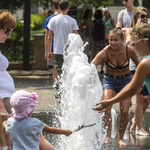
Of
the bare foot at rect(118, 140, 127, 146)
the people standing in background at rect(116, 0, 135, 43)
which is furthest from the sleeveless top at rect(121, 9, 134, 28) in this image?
the bare foot at rect(118, 140, 127, 146)

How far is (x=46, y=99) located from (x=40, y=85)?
1878 mm

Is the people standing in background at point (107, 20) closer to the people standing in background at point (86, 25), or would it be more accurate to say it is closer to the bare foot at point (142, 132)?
the people standing in background at point (86, 25)

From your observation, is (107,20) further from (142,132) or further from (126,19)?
(142,132)

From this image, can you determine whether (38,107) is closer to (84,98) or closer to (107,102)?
(84,98)

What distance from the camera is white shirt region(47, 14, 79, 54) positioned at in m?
7.28

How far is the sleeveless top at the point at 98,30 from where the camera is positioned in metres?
11.2

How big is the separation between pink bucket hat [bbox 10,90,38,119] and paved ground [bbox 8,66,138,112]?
12.7 ft

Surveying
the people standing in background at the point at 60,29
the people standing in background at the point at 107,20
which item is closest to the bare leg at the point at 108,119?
the people standing in background at the point at 60,29

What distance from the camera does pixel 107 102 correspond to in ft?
11.6

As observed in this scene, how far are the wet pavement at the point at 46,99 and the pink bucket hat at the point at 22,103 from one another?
6.25 feet

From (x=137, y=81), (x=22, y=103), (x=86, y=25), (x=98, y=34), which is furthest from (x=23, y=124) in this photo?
(x=98, y=34)

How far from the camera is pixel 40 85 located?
975cm

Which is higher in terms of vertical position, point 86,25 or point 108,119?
point 86,25

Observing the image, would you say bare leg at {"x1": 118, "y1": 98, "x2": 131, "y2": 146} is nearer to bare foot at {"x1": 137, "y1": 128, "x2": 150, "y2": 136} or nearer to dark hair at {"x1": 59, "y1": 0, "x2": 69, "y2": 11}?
bare foot at {"x1": 137, "y1": 128, "x2": 150, "y2": 136}
